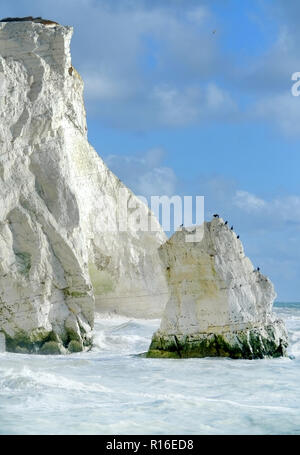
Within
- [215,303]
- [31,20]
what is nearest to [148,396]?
[215,303]

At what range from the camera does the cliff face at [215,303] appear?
15305 millimetres

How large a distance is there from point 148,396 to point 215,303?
5.11 m

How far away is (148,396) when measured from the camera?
10703mm

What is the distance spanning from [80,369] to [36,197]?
23.2 feet

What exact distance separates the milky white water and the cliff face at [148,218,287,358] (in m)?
0.52

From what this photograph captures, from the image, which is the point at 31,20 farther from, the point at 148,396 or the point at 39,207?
the point at 148,396

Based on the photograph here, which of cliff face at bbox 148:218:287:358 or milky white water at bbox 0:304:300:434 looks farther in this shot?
cliff face at bbox 148:218:287:358

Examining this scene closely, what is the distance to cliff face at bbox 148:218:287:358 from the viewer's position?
50.2ft

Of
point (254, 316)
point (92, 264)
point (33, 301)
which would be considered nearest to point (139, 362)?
point (254, 316)

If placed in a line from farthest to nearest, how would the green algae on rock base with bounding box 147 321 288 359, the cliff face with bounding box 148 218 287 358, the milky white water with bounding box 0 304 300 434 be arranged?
the cliff face with bounding box 148 218 287 358 < the green algae on rock base with bounding box 147 321 288 359 < the milky white water with bounding box 0 304 300 434

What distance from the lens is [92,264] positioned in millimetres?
27672

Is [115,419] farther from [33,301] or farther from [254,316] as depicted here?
[33,301]

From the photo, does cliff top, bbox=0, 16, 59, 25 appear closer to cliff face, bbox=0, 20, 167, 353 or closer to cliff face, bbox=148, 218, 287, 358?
cliff face, bbox=0, 20, 167, 353

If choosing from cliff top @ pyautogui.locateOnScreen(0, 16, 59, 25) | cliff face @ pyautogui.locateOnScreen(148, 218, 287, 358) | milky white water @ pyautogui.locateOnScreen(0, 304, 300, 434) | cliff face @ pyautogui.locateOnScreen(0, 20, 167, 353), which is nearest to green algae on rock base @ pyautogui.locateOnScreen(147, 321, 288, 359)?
cliff face @ pyautogui.locateOnScreen(148, 218, 287, 358)
